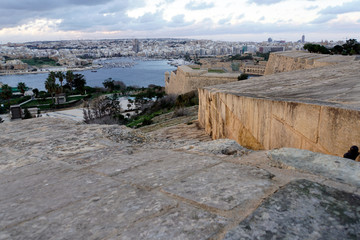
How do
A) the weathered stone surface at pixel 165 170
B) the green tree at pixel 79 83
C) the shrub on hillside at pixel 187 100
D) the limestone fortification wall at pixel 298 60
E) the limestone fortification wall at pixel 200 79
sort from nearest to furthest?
the weathered stone surface at pixel 165 170, the limestone fortification wall at pixel 298 60, the shrub on hillside at pixel 187 100, the limestone fortification wall at pixel 200 79, the green tree at pixel 79 83

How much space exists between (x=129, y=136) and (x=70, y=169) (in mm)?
1170

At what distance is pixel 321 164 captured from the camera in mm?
1671

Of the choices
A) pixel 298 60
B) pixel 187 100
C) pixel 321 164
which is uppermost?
pixel 298 60

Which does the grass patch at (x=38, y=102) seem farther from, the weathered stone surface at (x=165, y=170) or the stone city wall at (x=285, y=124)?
the weathered stone surface at (x=165, y=170)

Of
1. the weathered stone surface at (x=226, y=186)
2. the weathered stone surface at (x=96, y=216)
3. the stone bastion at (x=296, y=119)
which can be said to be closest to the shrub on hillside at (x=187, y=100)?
the stone bastion at (x=296, y=119)

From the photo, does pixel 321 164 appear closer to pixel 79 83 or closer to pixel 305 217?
pixel 305 217

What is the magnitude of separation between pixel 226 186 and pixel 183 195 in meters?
0.24

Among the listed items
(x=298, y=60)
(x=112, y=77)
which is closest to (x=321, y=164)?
(x=298, y=60)

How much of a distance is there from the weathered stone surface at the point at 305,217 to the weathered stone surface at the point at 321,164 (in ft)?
0.69

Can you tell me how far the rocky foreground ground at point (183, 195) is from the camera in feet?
3.64

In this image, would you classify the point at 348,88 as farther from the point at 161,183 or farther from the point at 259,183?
the point at 161,183

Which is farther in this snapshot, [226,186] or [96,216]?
[226,186]

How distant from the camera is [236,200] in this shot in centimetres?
132

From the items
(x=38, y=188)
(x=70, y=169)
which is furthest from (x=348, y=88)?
(x=38, y=188)
